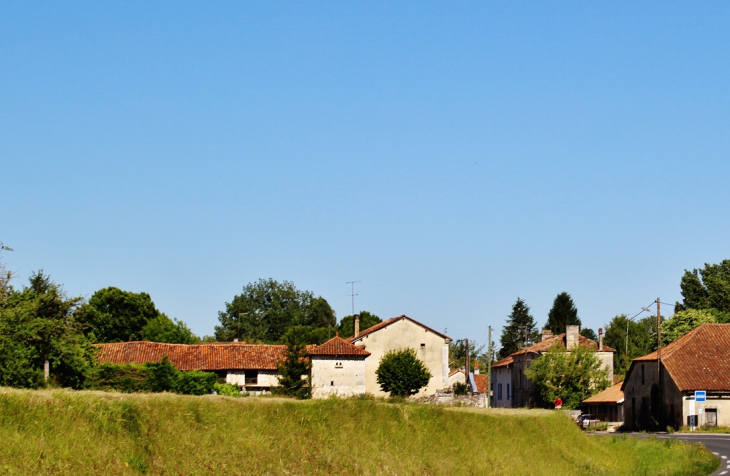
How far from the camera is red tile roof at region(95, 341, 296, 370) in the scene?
78.9 metres

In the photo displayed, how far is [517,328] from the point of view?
484ft

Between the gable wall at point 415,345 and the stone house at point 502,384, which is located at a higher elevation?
the gable wall at point 415,345

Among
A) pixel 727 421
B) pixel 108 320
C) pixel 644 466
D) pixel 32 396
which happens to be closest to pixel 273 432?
pixel 32 396

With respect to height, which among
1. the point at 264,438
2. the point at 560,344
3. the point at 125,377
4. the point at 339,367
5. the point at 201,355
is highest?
the point at 560,344

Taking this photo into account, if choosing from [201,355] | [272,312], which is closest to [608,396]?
[201,355]

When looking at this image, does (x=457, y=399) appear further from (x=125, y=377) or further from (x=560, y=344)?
(x=125, y=377)

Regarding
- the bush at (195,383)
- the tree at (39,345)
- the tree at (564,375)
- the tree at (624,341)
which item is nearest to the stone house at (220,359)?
the bush at (195,383)

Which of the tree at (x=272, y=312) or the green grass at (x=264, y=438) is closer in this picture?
the green grass at (x=264, y=438)

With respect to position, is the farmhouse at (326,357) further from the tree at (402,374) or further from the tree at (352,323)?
the tree at (352,323)

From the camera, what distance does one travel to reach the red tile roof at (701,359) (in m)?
68.5

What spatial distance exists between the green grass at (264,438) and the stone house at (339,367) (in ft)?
158

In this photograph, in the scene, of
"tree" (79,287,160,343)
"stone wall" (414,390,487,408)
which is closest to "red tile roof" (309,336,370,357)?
"stone wall" (414,390,487,408)

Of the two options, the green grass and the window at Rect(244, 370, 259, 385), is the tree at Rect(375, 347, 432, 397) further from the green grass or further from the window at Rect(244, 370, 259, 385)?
the green grass

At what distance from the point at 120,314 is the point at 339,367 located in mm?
41626
